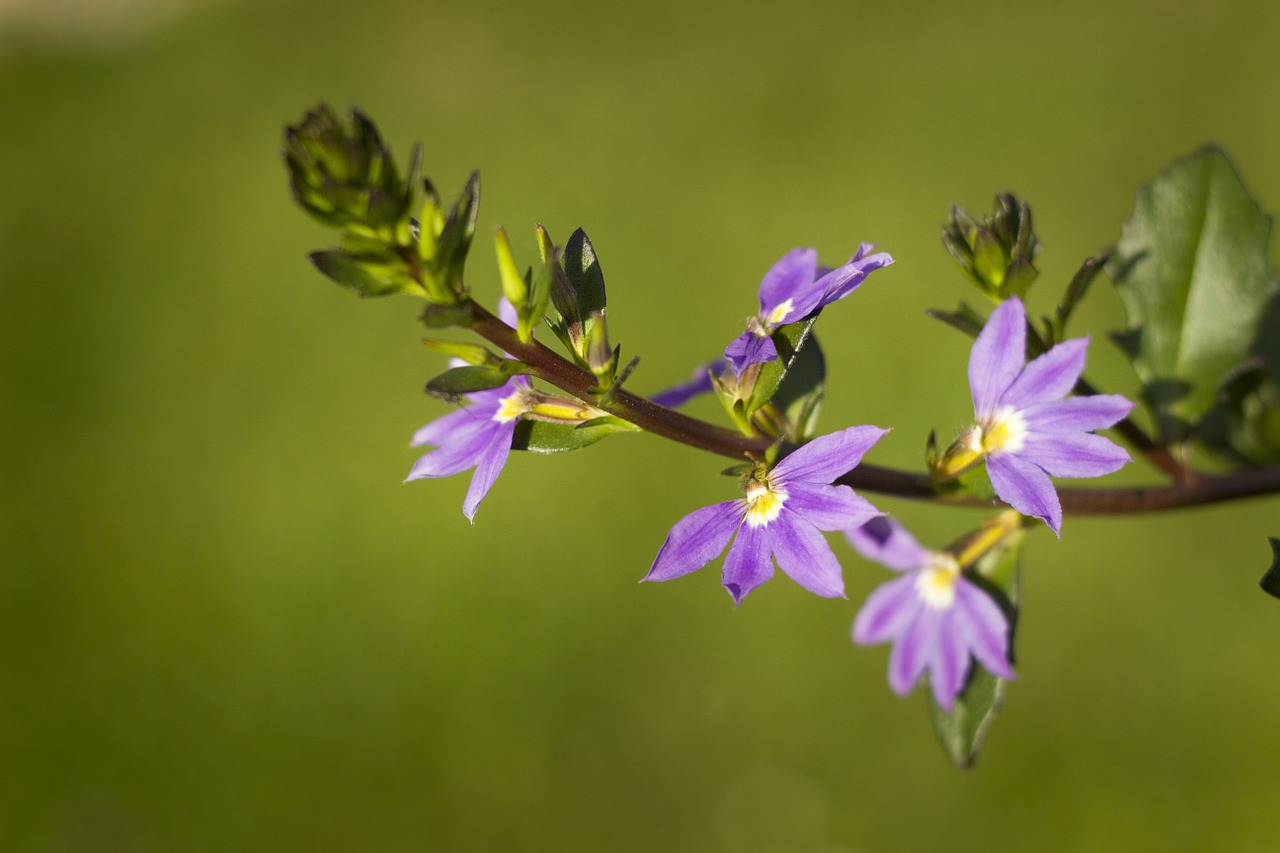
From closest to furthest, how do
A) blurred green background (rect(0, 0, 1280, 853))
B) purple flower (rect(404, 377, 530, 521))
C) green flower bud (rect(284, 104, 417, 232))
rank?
green flower bud (rect(284, 104, 417, 232))
purple flower (rect(404, 377, 530, 521))
blurred green background (rect(0, 0, 1280, 853))

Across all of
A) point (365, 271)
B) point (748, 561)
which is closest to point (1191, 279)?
point (748, 561)

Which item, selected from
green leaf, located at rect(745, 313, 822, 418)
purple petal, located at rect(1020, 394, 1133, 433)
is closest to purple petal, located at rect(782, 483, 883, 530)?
green leaf, located at rect(745, 313, 822, 418)

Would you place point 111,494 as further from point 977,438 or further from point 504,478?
point 977,438

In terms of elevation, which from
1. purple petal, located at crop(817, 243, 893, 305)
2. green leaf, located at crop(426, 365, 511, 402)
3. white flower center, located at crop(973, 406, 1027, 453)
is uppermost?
purple petal, located at crop(817, 243, 893, 305)

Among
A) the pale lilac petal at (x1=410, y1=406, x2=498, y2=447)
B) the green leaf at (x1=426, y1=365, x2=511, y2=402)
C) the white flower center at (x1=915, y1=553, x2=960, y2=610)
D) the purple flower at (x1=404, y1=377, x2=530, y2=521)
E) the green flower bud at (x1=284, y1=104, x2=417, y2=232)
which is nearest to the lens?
the green flower bud at (x1=284, y1=104, x2=417, y2=232)

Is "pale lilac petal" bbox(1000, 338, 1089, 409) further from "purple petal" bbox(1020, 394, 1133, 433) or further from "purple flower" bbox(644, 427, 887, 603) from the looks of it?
"purple flower" bbox(644, 427, 887, 603)

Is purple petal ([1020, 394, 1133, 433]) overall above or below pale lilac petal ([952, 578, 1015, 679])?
above

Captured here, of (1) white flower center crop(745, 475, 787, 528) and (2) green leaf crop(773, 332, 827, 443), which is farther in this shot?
(2) green leaf crop(773, 332, 827, 443)

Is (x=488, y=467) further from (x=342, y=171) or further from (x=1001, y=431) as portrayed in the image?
(x=1001, y=431)

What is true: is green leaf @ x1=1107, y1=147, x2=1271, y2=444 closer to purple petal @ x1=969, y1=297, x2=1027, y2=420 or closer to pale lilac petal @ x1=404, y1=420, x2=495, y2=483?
purple petal @ x1=969, y1=297, x2=1027, y2=420
